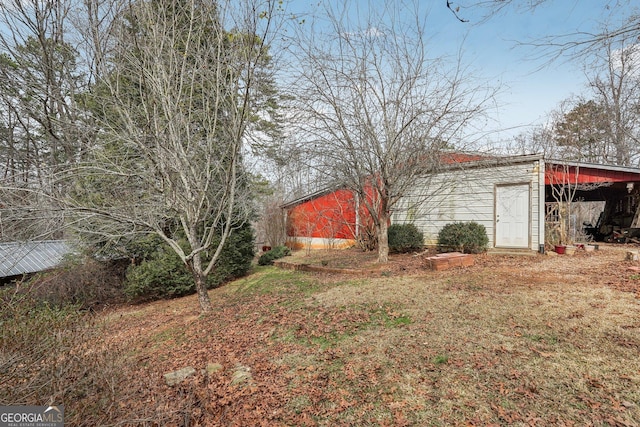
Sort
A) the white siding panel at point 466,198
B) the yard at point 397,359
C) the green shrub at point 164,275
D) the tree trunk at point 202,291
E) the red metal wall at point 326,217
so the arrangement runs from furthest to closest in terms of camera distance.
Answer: the red metal wall at point 326,217 → the white siding panel at point 466,198 → the green shrub at point 164,275 → the tree trunk at point 202,291 → the yard at point 397,359

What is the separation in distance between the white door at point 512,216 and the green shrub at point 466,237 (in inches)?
21.1

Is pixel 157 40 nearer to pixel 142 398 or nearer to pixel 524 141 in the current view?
pixel 142 398

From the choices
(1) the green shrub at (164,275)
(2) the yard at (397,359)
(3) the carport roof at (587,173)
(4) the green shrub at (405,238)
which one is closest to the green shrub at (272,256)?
(1) the green shrub at (164,275)

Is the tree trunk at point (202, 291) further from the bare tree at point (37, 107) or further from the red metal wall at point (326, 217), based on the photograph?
the red metal wall at point (326, 217)

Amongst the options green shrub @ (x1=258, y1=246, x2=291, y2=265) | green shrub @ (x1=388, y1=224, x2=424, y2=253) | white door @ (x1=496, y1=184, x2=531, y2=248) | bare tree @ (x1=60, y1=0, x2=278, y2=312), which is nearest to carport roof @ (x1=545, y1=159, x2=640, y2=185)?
white door @ (x1=496, y1=184, x2=531, y2=248)

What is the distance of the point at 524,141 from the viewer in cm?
1173

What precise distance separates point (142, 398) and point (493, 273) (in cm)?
615

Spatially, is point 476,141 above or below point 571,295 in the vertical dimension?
above

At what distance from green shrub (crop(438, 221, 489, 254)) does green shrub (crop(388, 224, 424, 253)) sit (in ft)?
2.93

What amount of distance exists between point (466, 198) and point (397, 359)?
25.4 ft

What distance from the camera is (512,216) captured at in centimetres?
866

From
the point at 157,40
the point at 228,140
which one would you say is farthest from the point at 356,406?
the point at 157,40

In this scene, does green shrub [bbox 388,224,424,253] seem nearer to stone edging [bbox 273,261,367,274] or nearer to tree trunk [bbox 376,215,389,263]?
tree trunk [bbox 376,215,389,263]

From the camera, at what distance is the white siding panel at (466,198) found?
832 centimetres
